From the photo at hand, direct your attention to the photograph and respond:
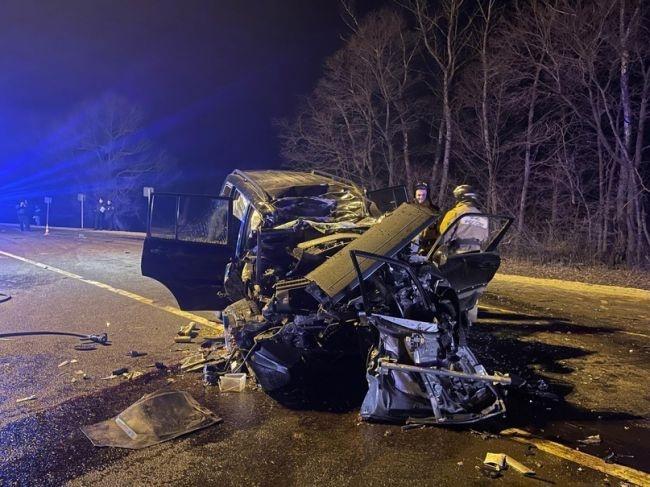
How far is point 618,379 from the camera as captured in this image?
526cm

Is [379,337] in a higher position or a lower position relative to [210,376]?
higher

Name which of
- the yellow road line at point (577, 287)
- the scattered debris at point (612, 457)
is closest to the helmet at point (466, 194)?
the scattered debris at point (612, 457)

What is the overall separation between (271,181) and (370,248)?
3020 mm

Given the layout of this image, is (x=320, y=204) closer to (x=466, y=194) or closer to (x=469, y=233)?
(x=466, y=194)

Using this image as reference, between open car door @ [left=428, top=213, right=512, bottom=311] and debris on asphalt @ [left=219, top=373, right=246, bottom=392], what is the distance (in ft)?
7.09

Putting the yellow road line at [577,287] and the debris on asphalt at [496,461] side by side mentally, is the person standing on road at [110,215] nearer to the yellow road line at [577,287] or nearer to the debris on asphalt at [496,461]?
the yellow road line at [577,287]

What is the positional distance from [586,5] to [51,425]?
60.3ft

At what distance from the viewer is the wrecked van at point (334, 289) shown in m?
4.17

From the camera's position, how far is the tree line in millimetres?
16422

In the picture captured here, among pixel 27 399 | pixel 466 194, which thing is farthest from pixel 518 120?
pixel 27 399

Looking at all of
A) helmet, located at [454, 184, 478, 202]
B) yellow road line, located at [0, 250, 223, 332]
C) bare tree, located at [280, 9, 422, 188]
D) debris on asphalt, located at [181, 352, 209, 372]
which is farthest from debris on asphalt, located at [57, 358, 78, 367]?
bare tree, located at [280, 9, 422, 188]

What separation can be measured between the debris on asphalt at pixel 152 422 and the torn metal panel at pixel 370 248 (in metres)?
1.40

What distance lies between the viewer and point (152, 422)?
411 cm

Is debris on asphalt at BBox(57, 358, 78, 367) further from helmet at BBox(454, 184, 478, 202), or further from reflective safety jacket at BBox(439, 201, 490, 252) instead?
helmet at BBox(454, 184, 478, 202)
